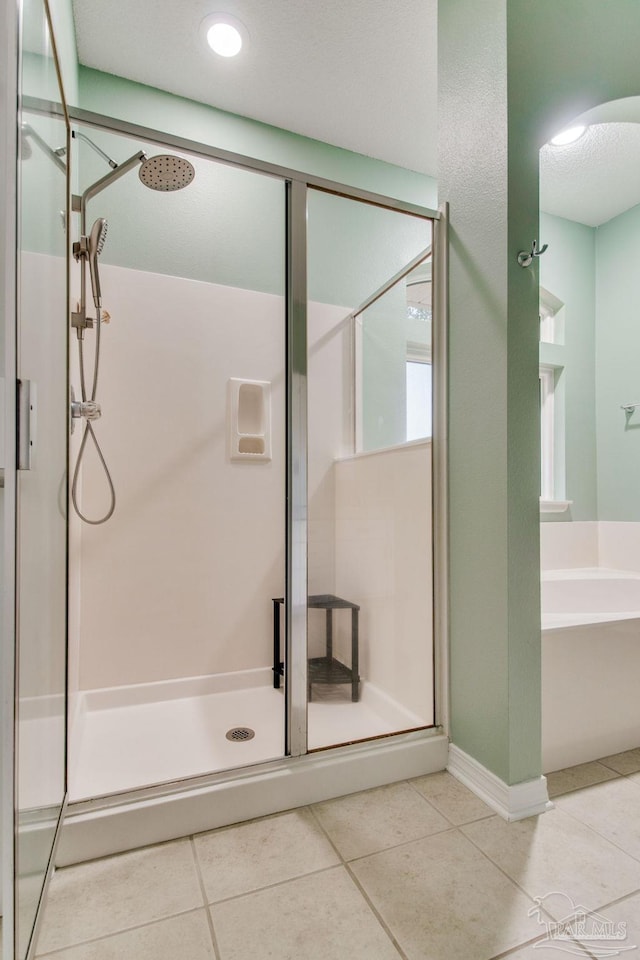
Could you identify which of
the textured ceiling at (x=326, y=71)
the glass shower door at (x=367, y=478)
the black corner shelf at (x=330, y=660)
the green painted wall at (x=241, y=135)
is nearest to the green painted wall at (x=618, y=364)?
the textured ceiling at (x=326, y=71)

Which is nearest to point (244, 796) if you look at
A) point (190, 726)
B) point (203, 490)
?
point (190, 726)

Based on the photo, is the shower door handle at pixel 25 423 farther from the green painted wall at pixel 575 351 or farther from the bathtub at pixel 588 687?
the green painted wall at pixel 575 351

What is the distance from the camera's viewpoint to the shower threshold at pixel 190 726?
1601 millimetres

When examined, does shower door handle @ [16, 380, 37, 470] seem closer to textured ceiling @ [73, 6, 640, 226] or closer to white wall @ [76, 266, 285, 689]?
white wall @ [76, 266, 285, 689]

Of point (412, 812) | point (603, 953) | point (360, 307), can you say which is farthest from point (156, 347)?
point (603, 953)

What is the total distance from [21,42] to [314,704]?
5.61ft

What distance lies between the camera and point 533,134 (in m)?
1.59

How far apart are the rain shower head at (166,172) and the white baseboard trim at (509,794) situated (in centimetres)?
207

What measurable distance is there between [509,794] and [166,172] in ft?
7.01

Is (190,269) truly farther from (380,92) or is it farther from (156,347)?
(380,92)

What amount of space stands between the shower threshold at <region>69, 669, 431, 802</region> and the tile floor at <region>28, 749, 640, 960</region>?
207 mm

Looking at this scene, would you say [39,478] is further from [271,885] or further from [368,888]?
[368,888]

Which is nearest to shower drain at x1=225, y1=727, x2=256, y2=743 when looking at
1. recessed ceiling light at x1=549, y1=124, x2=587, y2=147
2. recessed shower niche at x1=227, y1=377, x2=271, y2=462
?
recessed shower niche at x1=227, y1=377, x2=271, y2=462

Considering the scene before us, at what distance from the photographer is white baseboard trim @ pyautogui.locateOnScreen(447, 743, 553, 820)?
148 cm
